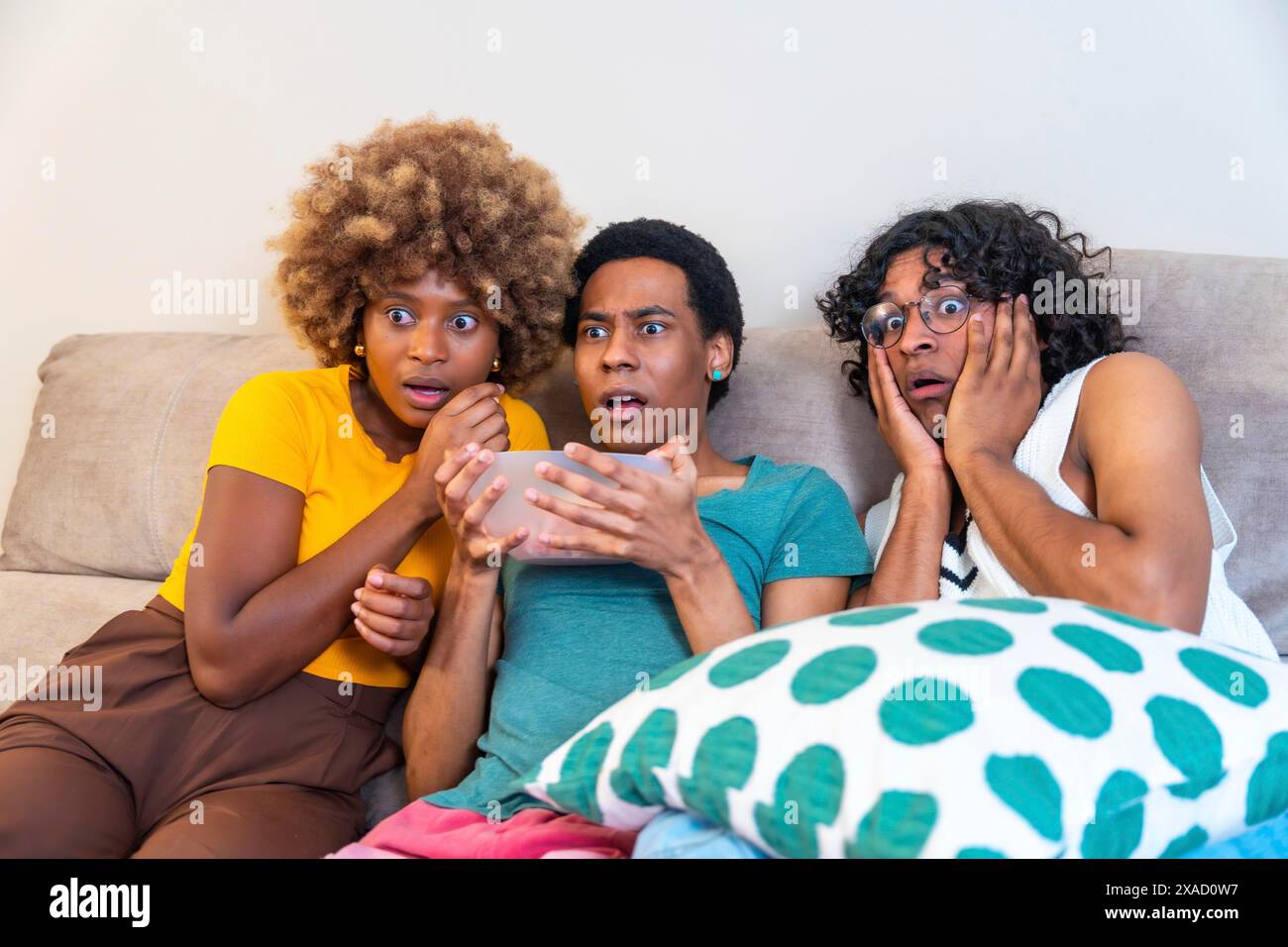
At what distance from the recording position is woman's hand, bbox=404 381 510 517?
1509 millimetres

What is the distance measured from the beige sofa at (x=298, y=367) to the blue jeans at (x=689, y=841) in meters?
0.75

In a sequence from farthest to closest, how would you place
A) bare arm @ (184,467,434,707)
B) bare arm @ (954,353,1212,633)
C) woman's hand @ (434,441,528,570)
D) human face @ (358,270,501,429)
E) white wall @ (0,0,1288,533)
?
white wall @ (0,0,1288,533)
human face @ (358,270,501,429)
bare arm @ (184,467,434,707)
woman's hand @ (434,441,528,570)
bare arm @ (954,353,1212,633)

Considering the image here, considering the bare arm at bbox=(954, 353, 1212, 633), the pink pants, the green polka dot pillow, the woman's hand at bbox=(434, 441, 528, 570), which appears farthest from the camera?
the woman's hand at bbox=(434, 441, 528, 570)

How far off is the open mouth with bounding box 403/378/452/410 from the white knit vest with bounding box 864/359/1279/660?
707mm

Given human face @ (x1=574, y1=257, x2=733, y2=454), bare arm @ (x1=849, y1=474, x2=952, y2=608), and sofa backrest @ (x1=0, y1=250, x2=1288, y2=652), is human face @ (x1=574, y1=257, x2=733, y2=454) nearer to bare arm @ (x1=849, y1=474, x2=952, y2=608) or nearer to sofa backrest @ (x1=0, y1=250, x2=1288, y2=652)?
sofa backrest @ (x1=0, y1=250, x2=1288, y2=652)

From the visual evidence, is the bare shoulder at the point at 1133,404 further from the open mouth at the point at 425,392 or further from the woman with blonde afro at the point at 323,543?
the open mouth at the point at 425,392

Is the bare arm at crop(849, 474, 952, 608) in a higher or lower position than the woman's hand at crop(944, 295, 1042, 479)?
lower

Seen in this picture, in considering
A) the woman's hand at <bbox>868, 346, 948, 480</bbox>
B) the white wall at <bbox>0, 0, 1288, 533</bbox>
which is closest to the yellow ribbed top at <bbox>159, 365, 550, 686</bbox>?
the woman's hand at <bbox>868, 346, 948, 480</bbox>

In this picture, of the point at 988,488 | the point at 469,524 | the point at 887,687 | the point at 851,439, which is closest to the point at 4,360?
the point at 469,524

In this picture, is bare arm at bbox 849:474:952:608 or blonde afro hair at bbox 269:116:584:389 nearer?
bare arm at bbox 849:474:952:608

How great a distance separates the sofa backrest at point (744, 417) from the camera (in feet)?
5.25
